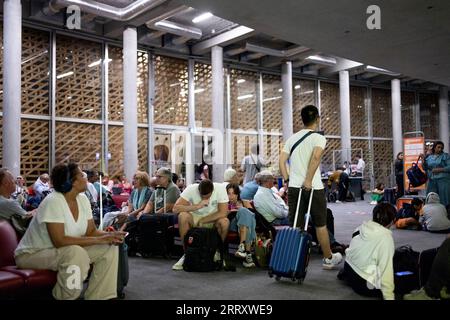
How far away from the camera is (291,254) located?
391 centimetres

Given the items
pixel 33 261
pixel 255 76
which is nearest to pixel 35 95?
pixel 255 76

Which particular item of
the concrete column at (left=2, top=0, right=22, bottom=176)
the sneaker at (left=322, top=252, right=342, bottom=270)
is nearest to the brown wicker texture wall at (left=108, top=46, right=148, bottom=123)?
the concrete column at (left=2, top=0, right=22, bottom=176)

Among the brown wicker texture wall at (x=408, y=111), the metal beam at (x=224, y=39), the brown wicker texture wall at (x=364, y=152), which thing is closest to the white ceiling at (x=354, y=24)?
the metal beam at (x=224, y=39)

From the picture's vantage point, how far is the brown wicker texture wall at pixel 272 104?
18344 millimetres

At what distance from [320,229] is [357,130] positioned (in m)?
18.0

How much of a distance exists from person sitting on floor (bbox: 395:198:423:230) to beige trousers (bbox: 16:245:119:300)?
5.94 metres

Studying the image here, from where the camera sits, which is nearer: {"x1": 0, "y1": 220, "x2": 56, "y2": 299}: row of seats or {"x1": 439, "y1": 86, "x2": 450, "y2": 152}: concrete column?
{"x1": 0, "y1": 220, "x2": 56, "y2": 299}: row of seats

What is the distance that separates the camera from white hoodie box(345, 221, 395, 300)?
11.2 ft

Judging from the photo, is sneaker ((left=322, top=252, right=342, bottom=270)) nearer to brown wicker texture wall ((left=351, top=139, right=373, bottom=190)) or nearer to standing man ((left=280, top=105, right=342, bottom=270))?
standing man ((left=280, top=105, right=342, bottom=270))

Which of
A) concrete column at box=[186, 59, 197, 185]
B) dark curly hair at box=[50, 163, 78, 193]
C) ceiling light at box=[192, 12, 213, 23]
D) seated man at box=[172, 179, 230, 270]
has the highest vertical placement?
ceiling light at box=[192, 12, 213, 23]

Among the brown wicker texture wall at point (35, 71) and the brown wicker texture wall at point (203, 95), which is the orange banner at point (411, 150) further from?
the brown wicker texture wall at point (35, 71)

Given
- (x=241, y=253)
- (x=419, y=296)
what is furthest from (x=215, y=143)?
(x=419, y=296)

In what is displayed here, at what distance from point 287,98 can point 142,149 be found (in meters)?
6.39

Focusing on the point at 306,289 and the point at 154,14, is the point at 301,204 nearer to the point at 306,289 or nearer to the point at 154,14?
Result: the point at 306,289
